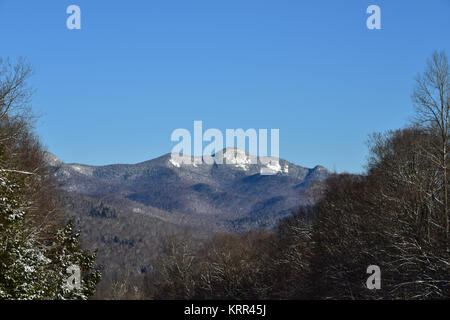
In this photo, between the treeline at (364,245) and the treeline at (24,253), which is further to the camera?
the treeline at (364,245)

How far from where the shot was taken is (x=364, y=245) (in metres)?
49.8

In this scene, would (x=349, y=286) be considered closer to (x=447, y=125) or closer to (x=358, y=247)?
(x=358, y=247)

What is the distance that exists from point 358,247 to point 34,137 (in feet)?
130

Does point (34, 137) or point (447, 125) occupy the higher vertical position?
point (34, 137)

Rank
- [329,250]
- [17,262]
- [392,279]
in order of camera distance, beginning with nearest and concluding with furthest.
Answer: [17,262] < [392,279] < [329,250]

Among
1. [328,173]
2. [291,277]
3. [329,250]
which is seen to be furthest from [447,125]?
[328,173]

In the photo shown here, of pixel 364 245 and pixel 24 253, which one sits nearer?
pixel 24 253

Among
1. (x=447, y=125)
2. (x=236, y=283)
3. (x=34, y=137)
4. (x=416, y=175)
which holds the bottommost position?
(x=236, y=283)

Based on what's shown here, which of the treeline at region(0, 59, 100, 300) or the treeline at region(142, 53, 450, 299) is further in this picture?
the treeline at region(142, 53, 450, 299)

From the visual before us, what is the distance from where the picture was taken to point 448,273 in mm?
33531

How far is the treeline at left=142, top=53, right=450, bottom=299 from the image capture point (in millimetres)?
35406

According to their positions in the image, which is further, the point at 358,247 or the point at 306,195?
the point at 306,195

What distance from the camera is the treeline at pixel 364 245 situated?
35.4 meters
